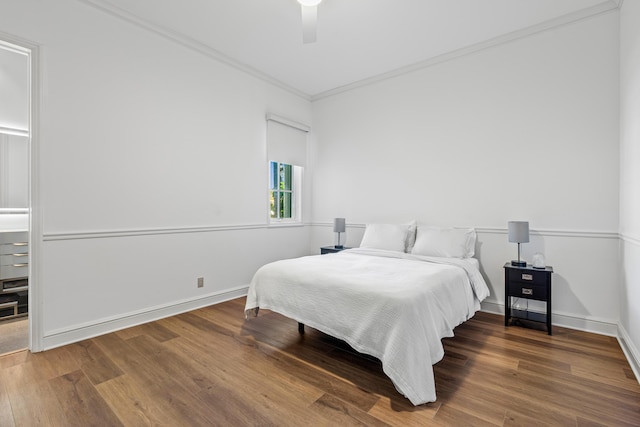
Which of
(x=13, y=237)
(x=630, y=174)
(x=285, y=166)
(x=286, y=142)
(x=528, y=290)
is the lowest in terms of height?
(x=528, y=290)

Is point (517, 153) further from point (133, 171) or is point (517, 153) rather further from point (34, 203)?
point (34, 203)

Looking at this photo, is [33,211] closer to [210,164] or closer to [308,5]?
[210,164]

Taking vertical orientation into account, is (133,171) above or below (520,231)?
above

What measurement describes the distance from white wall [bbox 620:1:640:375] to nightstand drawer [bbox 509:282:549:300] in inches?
21.3

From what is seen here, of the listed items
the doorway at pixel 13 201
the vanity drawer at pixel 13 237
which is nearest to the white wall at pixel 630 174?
the doorway at pixel 13 201

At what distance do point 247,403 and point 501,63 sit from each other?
12.8 ft

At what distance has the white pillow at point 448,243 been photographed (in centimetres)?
321

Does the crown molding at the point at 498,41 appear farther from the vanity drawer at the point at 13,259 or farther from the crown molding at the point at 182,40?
the vanity drawer at the point at 13,259

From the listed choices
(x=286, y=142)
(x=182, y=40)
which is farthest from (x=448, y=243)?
(x=182, y=40)

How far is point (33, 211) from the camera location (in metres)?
2.38

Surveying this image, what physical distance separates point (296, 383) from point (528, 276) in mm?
2310

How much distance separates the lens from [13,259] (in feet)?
10.7

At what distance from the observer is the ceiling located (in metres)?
2.77

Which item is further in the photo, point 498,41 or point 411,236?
point 411,236
